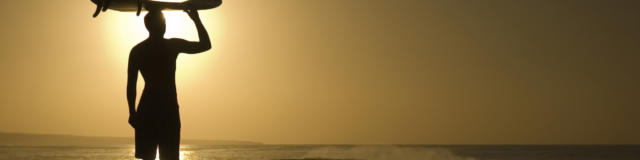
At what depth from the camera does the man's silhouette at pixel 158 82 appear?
704cm

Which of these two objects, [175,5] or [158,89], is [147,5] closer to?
[175,5]

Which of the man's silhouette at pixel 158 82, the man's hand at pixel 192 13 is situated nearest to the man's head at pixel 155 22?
the man's silhouette at pixel 158 82

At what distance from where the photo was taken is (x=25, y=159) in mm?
92312

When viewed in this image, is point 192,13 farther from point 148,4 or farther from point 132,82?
point 132,82

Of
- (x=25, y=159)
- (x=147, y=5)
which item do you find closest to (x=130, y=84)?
(x=147, y=5)

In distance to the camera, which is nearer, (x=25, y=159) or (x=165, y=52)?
(x=165, y=52)

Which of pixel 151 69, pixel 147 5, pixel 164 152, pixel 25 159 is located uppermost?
pixel 25 159

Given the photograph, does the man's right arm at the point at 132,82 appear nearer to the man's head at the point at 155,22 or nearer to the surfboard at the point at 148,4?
the man's head at the point at 155,22

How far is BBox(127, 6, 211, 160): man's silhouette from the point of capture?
7039mm

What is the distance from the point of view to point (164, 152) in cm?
716

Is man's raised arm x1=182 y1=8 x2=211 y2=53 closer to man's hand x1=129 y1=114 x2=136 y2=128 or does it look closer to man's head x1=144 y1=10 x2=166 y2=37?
man's head x1=144 y1=10 x2=166 y2=37

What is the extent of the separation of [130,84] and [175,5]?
2.71 ft

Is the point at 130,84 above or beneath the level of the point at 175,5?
beneath

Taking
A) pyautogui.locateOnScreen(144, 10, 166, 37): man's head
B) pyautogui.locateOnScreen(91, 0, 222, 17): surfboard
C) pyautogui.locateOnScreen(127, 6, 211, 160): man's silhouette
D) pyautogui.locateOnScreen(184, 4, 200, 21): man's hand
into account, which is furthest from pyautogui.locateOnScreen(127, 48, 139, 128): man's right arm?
pyautogui.locateOnScreen(184, 4, 200, 21): man's hand
